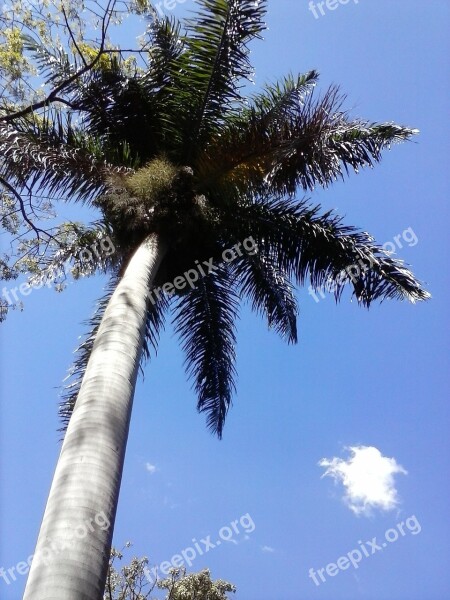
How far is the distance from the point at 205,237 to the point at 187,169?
3.65 ft

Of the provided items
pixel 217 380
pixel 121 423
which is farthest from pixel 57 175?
pixel 121 423

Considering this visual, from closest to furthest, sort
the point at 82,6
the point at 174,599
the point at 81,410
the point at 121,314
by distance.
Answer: the point at 81,410, the point at 121,314, the point at 82,6, the point at 174,599

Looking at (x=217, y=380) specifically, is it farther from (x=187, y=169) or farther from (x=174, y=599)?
(x=174, y=599)

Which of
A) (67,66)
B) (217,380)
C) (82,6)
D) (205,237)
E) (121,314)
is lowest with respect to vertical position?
(121,314)

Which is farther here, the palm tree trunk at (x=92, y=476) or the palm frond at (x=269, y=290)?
the palm frond at (x=269, y=290)

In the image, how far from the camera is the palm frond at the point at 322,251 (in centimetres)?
950

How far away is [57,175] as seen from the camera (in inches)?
377

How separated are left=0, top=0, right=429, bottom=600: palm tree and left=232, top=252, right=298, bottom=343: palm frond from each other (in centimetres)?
3

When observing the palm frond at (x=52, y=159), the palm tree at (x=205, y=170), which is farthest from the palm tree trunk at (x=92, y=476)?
the palm frond at (x=52, y=159)

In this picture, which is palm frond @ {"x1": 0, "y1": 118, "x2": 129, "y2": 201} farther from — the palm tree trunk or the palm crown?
the palm tree trunk

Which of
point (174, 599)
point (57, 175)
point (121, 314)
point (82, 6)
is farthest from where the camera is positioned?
point (174, 599)

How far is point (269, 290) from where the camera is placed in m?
11.0

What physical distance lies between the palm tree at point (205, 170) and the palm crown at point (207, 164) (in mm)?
20

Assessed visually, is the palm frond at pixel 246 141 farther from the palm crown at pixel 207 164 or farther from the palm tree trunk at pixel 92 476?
the palm tree trunk at pixel 92 476
